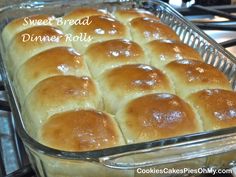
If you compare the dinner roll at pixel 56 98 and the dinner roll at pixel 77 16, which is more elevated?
the dinner roll at pixel 77 16

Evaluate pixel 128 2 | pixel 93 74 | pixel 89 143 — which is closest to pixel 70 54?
pixel 93 74

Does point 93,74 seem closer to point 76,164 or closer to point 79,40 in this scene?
point 79,40

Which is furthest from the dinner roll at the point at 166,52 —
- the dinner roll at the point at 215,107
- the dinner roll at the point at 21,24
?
the dinner roll at the point at 21,24

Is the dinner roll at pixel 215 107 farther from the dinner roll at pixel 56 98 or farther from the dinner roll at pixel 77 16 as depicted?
the dinner roll at pixel 77 16

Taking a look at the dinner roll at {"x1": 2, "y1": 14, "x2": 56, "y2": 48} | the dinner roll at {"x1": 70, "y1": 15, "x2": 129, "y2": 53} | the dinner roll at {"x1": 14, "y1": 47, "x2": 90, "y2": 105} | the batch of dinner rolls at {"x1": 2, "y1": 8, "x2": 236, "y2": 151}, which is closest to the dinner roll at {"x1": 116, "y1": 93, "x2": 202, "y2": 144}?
the batch of dinner rolls at {"x1": 2, "y1": 8, "x2": 236, "y2": 151}

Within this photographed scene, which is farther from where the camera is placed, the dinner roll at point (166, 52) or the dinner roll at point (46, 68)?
the dinner roll at point (166, 52)

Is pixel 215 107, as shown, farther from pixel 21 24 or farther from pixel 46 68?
pixel 21 24
